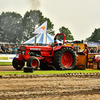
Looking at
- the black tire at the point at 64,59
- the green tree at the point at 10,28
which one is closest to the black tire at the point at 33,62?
the black tire at the point at 64,59

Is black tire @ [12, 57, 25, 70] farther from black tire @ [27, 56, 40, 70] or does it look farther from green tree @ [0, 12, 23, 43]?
green tree @ [0, 12, 23, 43]

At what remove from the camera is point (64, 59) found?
13711 millimetres

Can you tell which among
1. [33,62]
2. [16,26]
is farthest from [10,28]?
[33,62]

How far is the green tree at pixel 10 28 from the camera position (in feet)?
178

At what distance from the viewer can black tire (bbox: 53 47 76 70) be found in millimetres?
13219

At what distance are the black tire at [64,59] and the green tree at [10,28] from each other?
42189mm

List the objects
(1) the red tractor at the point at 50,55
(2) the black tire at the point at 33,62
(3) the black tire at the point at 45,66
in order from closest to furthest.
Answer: (2) the black tire at the point at 33,62 < (1) the red tractor at the point at 50,55 < (3) the black tire at the point at 45,66

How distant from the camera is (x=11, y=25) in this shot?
57625 mm

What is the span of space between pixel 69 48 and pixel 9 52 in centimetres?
735

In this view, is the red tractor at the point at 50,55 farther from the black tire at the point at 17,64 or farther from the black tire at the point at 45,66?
the black tire at the point at 45,66

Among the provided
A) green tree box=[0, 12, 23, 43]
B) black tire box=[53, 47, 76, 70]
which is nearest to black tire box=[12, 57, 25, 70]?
black tire box=[53, 47, 76, 70]

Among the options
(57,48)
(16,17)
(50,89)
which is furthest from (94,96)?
(16,17)


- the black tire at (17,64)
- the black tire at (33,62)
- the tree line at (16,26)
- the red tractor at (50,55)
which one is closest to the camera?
the black tire at (33,62)

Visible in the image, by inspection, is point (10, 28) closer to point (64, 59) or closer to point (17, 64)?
point (17, 64)
